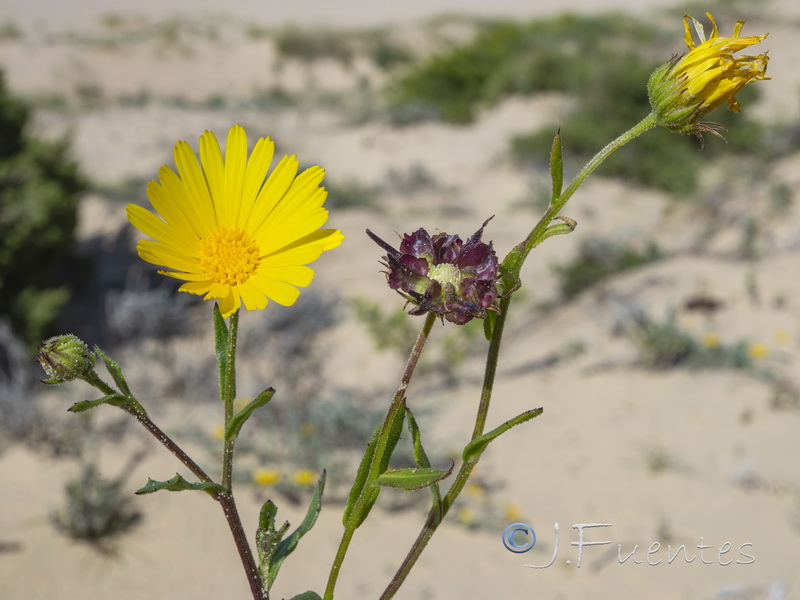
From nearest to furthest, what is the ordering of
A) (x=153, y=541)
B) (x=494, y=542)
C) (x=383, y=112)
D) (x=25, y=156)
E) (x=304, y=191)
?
(x=304, y=191) < (x=153, y=541) < (x=494, y=542) < (x=25, y=156) < (x=383, y=112)

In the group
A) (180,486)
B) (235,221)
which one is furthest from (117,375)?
(235,221)

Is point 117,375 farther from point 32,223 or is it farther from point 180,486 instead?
point 32,223

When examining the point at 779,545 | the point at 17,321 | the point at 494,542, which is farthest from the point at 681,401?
the point at 17,321

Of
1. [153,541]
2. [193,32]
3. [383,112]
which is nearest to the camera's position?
[153,541]

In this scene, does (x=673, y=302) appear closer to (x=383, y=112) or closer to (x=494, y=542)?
(x=494, y=542)

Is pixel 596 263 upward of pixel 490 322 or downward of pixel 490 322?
upward

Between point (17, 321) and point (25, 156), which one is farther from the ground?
point (25, 156)
